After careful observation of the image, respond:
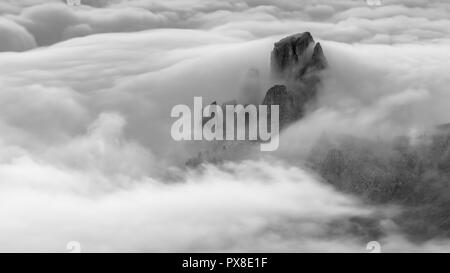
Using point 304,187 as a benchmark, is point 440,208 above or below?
below

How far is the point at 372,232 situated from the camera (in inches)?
5723

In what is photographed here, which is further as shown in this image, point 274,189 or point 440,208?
point 274,189

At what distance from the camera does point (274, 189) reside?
184125 millimetres

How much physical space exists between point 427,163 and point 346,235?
173ft

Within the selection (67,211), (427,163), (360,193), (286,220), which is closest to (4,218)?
(67,211)
